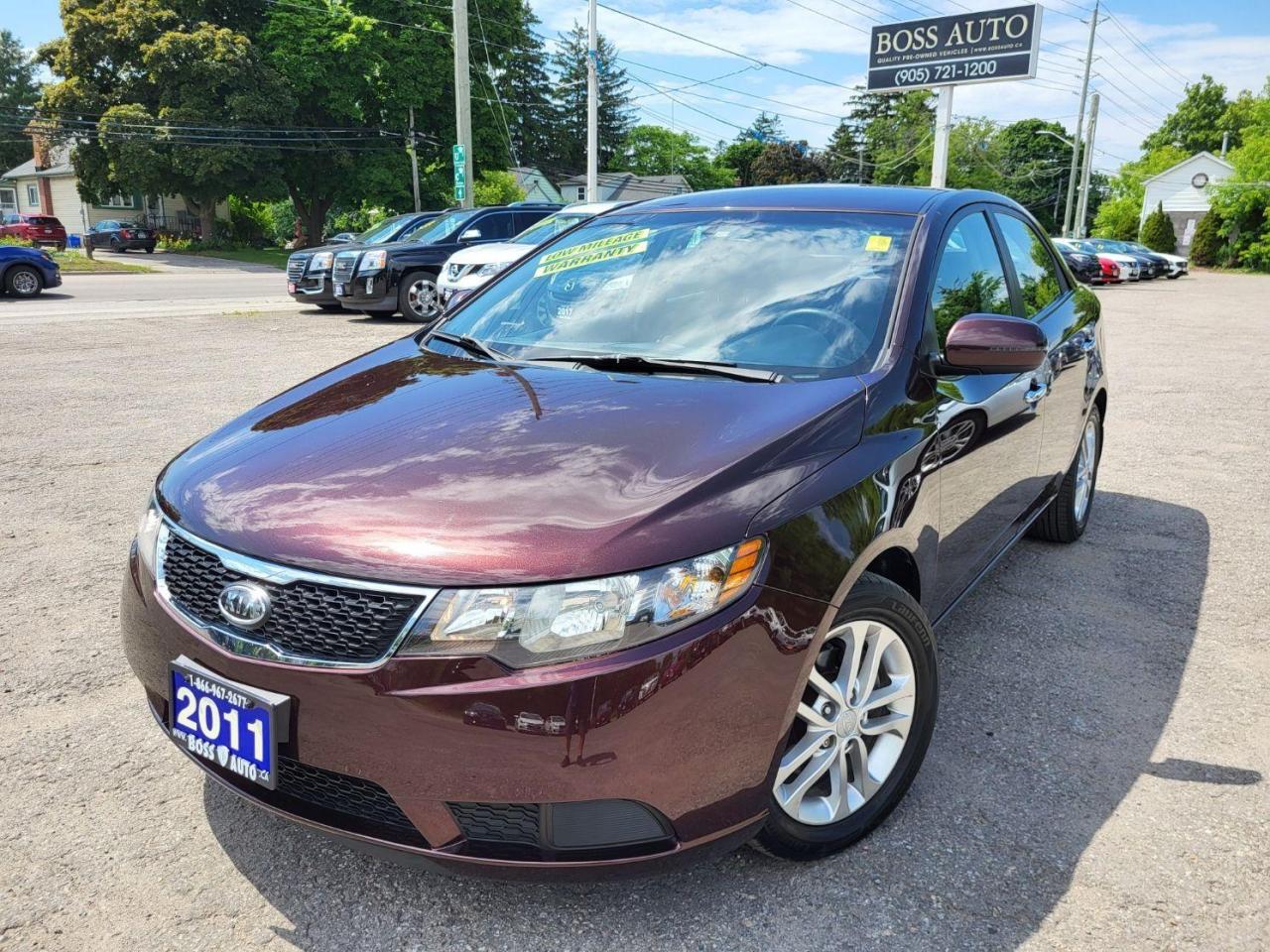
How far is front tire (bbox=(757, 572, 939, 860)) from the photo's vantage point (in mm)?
2174

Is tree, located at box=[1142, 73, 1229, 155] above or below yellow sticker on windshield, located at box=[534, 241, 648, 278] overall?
above

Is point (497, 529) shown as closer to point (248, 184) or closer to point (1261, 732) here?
point (1261, 732)

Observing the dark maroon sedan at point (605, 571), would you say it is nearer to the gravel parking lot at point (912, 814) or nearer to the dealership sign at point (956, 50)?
the gravel parking lot at point (912, 814)

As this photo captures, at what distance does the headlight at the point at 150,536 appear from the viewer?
224 cm

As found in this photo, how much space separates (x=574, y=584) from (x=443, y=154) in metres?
44.7

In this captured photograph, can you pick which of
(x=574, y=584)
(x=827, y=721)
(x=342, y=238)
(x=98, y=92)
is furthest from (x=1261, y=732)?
(x=98, y=92)

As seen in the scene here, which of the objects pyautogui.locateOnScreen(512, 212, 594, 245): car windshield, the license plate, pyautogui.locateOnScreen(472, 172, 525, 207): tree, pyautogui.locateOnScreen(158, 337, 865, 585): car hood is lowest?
the license plate

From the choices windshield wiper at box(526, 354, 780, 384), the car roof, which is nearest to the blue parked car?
the car roof

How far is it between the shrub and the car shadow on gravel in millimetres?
52889

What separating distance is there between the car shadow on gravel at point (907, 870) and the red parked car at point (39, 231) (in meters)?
44.8

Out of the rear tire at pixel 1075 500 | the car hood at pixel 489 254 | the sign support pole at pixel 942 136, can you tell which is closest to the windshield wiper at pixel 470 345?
the rear tire at pixel 1075 500

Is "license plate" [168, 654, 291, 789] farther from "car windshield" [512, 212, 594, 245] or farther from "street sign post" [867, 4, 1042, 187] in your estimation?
"street sign post" [867, 4, 1042, 187]

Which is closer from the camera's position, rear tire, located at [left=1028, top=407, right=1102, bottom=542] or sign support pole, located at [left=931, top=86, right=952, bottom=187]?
rear tire, located at [left=1028, top=407, right=1102, bottom=542]

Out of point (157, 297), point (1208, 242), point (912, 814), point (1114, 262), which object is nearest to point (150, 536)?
point (912, 814)
